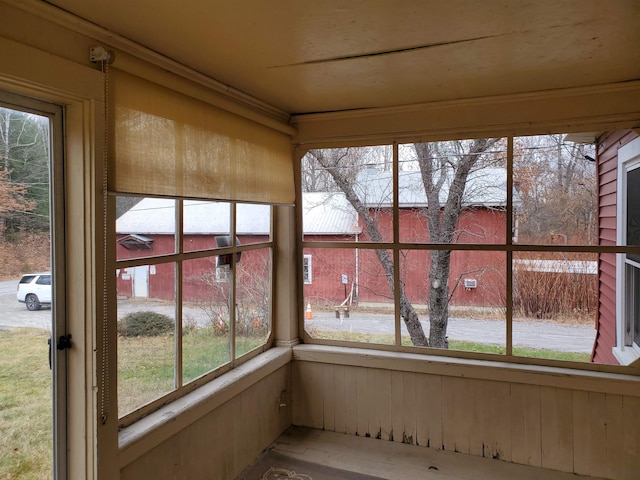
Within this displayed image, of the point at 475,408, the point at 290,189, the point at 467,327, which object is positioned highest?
the point at 290,189

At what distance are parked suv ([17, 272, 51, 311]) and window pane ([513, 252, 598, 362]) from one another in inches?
94.5

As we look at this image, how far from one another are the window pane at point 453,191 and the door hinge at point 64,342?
1957 millimetres

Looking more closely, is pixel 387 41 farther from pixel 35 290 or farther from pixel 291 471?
pixel 291 471

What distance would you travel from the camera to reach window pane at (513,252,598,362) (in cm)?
251

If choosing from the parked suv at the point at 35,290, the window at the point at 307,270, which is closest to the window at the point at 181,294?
the parked suv at the point at 35,290

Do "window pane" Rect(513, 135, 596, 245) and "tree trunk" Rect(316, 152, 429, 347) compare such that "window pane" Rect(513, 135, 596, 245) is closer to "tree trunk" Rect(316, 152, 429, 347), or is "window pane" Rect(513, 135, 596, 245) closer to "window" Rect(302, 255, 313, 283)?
"tree trunk" Rect(316, 152, 429, 347)

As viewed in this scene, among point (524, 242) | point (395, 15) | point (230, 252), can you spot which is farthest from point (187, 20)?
point (524, 242)

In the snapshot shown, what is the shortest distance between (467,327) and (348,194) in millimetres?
1168

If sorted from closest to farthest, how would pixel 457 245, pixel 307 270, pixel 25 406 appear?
pixel 25 406 → pixel 457 245 → pixel 307 270

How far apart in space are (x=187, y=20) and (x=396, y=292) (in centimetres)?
199

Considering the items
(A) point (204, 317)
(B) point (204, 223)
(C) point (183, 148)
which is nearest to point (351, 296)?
(A) point (204, 317)

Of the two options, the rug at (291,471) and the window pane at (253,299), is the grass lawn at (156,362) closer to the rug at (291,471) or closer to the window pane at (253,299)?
the window pane at (253,299)

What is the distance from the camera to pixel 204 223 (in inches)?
89.9

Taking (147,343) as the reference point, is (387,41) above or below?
above
